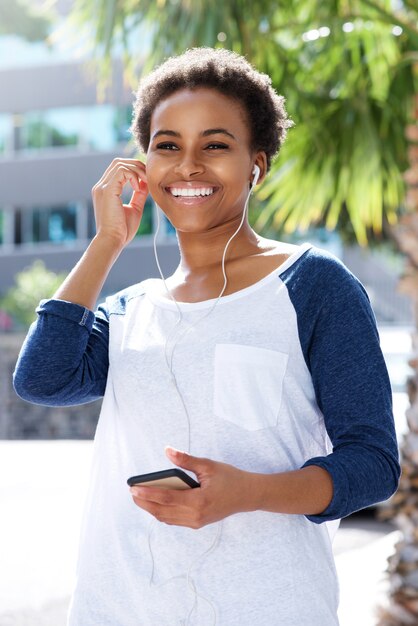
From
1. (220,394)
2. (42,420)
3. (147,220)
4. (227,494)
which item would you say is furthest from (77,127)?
(227,494)

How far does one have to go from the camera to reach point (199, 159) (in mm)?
1793

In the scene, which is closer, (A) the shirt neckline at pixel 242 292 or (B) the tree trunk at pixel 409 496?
(A) the shirt neckline at pixel 242 292

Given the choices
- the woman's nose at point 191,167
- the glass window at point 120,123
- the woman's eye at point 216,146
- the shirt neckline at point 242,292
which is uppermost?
the woman's eye at point 216,146

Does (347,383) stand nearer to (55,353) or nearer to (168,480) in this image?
(168,480)

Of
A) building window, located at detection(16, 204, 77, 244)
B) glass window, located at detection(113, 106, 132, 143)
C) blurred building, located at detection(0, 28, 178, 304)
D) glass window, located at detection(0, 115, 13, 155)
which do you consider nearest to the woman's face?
blurred building, located at detection(0, 28, 178, 304)

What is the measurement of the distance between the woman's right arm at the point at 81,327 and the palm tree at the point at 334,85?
286cm

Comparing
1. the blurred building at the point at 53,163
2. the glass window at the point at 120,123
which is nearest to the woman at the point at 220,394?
the blurred building at the point at 53,163

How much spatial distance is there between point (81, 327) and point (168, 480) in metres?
0.45

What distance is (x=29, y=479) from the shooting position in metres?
11.8

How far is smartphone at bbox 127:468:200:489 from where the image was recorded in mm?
1401

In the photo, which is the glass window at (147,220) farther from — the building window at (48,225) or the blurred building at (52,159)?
the building window at (48,225)

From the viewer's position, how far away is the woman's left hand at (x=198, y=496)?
142 cm

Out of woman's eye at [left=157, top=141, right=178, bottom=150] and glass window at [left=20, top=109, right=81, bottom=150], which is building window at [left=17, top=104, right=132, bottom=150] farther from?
woman's eye at [left=157, top=141, right=178, bottom=150]

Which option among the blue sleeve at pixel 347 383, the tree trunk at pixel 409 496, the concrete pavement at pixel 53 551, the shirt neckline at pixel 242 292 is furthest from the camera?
the concrete pavement at pixel 53 551
